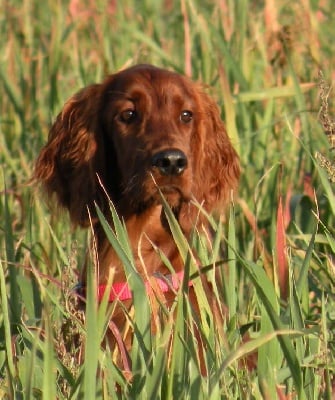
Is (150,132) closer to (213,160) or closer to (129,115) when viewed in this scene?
(129,115)

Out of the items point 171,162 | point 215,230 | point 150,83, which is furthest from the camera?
point 150,83

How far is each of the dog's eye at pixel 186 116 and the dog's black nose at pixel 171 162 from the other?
38 cm

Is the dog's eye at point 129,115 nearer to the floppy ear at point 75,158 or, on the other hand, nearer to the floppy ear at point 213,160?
the floppy ear at point 75,158

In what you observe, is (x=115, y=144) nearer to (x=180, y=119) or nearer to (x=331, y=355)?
(x=180, y=119)

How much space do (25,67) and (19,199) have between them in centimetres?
123

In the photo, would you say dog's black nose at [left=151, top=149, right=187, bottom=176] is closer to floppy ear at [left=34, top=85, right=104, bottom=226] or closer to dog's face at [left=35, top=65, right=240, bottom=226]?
dog's face at [left=35, top=65, right=240, bottom=226]

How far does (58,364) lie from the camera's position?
2496 millimetres

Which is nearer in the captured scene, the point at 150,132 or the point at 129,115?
the point at 150,132

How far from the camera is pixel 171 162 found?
11.7 ft

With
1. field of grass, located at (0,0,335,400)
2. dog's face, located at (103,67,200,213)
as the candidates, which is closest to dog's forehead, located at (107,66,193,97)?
dog's face, located at (103,67,200,213)

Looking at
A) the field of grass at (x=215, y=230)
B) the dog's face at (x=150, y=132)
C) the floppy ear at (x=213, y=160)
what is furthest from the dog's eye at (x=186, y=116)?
the field of grass at (x=215, y=230)

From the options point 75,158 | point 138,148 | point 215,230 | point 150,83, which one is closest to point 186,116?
point 150,83

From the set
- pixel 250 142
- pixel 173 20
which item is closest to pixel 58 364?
pixel 250 142

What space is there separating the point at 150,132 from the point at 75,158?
0.43m
